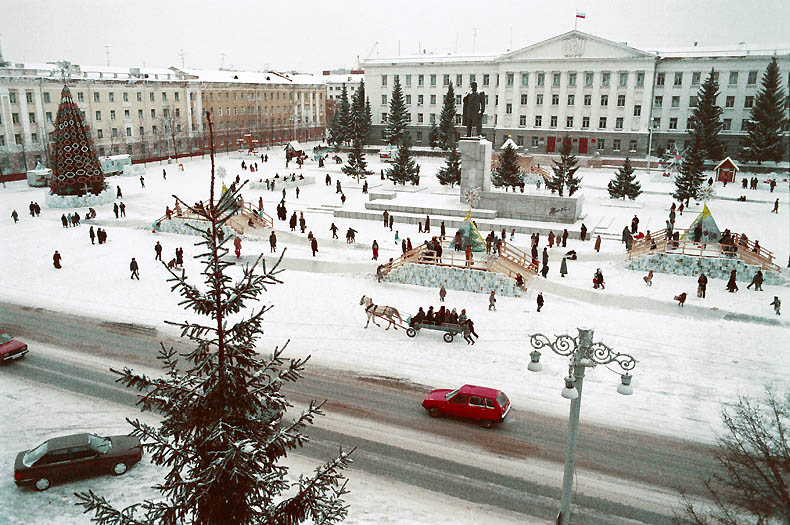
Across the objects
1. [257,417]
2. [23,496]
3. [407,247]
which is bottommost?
[23,496]

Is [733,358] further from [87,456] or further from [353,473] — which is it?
[87,456]

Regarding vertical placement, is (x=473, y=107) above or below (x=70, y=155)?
above

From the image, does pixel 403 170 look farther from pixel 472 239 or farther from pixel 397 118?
pixel 397 118

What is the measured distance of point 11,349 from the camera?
19.8m

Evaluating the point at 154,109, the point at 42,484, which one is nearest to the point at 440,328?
the point at 42,484

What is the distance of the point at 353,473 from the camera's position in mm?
14109

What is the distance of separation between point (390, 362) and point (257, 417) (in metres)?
13.9

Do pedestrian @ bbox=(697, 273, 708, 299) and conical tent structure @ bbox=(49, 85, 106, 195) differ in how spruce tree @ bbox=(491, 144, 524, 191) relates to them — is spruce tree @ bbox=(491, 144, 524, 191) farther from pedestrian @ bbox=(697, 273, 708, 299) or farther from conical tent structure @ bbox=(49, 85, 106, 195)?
conical tent structure @ bbox=(49, 85, 106, 195)

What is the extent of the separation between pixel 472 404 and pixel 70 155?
1629 inches

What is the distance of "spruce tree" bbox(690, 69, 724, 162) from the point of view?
6512cm

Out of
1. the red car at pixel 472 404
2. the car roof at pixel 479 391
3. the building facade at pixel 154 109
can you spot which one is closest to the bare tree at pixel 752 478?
the red car at pixel 472 404

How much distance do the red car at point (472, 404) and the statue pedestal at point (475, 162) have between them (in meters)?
28.7

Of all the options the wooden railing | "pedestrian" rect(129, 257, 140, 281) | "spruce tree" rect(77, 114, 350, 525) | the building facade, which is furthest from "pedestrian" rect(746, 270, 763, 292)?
the building facade

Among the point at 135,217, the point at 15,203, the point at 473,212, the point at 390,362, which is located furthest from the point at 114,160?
the point at 390,362
